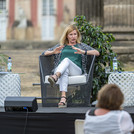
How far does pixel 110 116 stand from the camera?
9.45 ft

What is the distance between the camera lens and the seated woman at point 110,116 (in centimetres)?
283

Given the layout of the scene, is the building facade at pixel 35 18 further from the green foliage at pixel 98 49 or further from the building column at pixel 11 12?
the green foliage at pixel 98 49

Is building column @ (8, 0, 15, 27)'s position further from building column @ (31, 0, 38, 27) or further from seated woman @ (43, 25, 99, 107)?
seated woman @ (43, 25, 99, 107)

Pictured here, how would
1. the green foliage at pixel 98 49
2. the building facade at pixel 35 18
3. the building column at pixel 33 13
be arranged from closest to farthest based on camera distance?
the green foliage at pixel 98 49 < the building facade at pixel 35 18 < the building column at pixel 33 13

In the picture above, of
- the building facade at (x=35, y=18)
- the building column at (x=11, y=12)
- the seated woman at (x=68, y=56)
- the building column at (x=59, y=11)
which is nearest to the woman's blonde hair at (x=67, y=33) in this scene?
the seated woman at (x=68, y=56)

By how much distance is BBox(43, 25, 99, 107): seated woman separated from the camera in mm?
5043


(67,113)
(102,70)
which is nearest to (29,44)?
(102,70)

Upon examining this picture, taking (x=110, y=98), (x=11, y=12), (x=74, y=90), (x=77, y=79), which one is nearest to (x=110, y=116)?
(x=110, y=98)

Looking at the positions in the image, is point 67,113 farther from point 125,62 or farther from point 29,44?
point 29,44

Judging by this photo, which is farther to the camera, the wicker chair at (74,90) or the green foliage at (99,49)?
the green foliage at (99,49)

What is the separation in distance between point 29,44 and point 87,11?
31.9ft

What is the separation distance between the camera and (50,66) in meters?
5.40

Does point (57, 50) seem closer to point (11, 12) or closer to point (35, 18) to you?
point (35, 18)

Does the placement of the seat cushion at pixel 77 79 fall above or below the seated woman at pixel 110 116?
below
